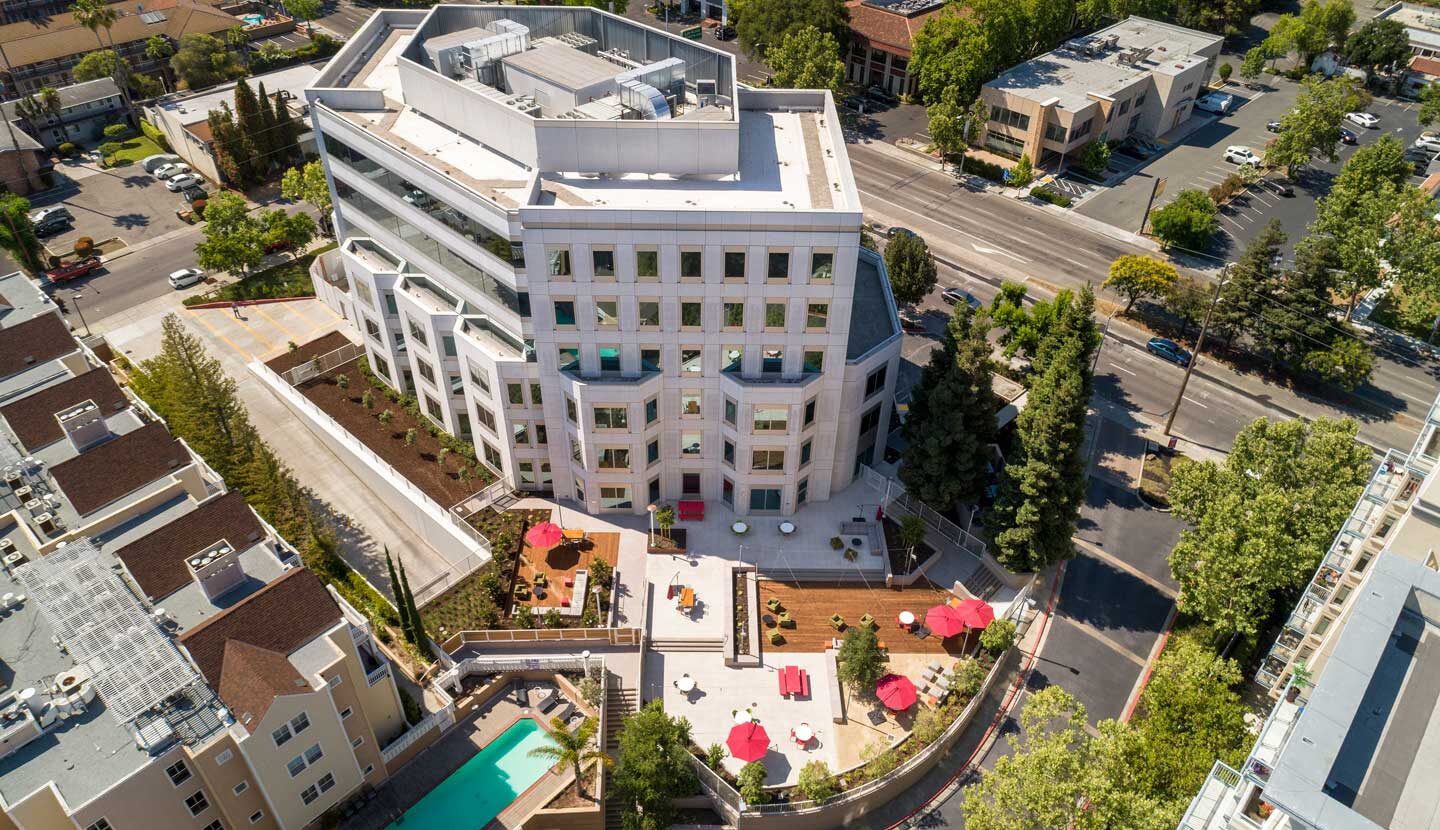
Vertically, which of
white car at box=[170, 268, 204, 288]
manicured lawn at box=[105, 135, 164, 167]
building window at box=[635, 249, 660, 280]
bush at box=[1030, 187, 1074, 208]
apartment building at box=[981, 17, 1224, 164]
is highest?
building window at box=[635, 249, 660, 280]

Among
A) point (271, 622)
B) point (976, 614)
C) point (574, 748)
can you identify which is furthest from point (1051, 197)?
point (271, 622)

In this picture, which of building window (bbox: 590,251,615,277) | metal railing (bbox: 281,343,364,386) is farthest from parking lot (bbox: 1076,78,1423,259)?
metal railing (bbox: 281,343,364,386)

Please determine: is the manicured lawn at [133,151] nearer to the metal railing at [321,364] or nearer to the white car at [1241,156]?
the metal railing at [321,364]

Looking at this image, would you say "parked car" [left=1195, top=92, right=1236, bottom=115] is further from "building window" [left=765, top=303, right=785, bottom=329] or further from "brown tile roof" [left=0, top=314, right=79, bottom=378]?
"brown tile roof" [left=0, top=314, right=79, bottom=378]

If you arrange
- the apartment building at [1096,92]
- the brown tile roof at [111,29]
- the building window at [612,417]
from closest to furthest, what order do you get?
the building window at [612,417], the apartment building at [1096,92], the brown tile roof at [111,29]

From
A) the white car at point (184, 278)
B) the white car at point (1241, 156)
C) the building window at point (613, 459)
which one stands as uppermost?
the white car at point (1241, 156)

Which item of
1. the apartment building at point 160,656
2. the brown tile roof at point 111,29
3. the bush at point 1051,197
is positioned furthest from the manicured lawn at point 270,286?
the bush at point 1051,197

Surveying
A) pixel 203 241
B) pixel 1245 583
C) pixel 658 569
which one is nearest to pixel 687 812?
pixel 658 569
